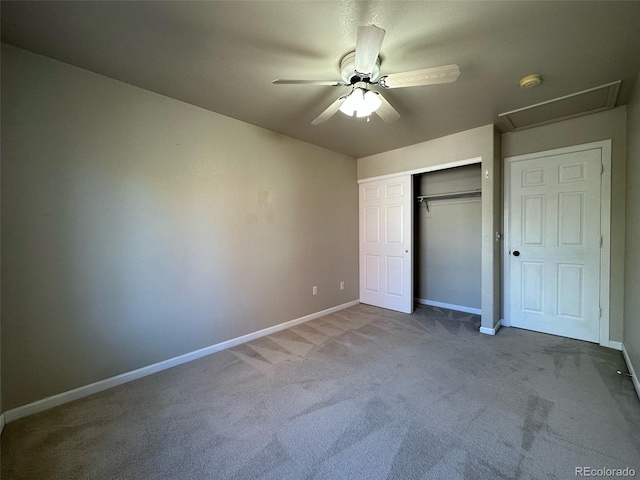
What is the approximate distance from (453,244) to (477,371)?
227cm

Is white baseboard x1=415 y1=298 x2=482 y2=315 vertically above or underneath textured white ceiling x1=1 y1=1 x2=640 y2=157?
underneath

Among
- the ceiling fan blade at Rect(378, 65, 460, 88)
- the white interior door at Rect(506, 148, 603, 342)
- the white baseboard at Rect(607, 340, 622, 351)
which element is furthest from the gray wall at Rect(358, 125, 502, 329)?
the ceiling fan blade at Rect(378, 65, 460, 88)

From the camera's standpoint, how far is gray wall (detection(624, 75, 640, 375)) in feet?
6.90

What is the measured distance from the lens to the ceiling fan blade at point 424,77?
1.62m

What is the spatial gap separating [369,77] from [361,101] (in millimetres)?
167

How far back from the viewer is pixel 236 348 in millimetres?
2924

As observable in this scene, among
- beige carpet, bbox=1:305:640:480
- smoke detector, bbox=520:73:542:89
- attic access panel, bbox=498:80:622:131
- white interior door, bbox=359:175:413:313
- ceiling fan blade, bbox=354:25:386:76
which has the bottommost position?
beige carpet, bbox=1:305:640:480

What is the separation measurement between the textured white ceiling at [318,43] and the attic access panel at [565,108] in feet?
0.34

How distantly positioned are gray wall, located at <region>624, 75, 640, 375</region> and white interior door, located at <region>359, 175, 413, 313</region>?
6.97ft

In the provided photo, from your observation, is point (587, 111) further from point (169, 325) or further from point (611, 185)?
point (169, 325)

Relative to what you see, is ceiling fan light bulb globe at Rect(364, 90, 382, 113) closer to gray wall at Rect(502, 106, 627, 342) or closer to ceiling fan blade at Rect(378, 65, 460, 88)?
ceiling fan blade at Rect(378, 65, 460, 88)

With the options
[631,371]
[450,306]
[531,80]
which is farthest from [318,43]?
[450,306]

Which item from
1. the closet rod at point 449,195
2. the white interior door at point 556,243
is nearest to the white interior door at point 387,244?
the closet rod at point 449,195

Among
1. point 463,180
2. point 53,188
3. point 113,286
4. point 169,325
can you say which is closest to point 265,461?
point 169,325
